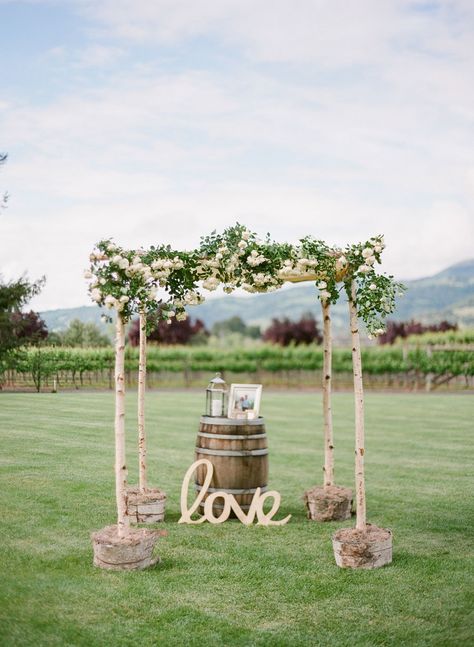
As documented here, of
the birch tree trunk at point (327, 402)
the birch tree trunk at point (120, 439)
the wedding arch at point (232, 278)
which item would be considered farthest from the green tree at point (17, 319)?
the birch tree trunk at point (120, 439)

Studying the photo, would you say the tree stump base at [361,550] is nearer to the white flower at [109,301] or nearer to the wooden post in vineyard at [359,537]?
the wooden post in vineyard at [359,537]

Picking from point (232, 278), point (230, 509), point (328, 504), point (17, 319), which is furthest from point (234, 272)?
point (17, 319)

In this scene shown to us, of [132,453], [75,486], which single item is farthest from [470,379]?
[75,486]

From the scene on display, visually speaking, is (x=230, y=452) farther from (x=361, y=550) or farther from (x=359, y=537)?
(x=361, y=550)

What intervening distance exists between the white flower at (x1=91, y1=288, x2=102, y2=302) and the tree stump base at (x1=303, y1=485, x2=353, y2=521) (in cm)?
336

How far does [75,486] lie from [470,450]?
7.56 m

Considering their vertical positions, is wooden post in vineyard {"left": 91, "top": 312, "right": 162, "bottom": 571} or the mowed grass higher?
wooden post in vineyard {"left": 91, "top": 312, "right": 162, "bottom": 571}

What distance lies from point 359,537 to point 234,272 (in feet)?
8.39

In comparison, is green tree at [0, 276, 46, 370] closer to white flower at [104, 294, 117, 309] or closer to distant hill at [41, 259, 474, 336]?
white flower at [104, 294, 117, 309]

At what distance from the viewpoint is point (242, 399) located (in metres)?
8.20

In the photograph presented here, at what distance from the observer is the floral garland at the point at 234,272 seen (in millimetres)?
6051

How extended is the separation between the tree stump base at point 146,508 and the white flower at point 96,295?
2.55m

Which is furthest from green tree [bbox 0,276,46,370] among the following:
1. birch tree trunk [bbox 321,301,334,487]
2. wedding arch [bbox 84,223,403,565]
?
birch tree trunk [bbox 321,301,334,487]

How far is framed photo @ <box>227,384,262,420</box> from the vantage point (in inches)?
320
